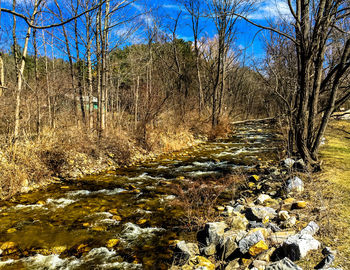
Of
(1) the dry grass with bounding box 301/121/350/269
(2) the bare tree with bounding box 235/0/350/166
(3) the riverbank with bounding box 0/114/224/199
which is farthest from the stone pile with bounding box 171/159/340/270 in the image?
(3) the riverbank with bounding box 0/114/224/199

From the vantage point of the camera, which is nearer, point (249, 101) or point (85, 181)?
point (85, 181)

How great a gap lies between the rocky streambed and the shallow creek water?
0.05ft

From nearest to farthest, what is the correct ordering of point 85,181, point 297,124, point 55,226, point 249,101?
point 55,226, point 297,124, point 85,181, point 249,101

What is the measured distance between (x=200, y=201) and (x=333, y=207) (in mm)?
2517

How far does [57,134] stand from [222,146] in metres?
7.88

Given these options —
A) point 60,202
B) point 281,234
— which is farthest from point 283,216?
point 60,202

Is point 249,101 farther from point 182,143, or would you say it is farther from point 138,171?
point 138,171

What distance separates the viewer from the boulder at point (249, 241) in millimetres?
3067

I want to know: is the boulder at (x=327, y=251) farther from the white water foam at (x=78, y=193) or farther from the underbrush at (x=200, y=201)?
the white water foam at (x=78, y=193)

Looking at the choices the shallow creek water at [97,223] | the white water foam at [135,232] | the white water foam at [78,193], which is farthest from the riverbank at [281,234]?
the white water foam at [78,193]

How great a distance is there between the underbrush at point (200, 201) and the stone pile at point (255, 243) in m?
0.32

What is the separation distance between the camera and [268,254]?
113 inches

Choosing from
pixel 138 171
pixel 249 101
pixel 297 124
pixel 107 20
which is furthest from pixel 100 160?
pixel 249 101

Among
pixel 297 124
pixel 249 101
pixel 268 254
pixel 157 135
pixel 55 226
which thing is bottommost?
pixel 55 226
